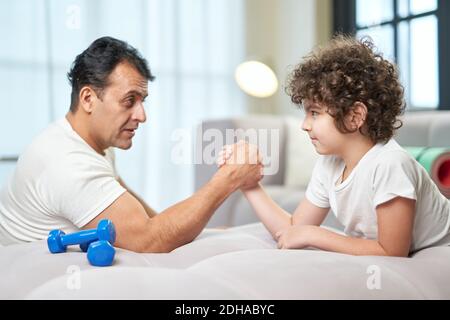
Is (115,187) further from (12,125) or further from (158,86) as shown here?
(158,86)

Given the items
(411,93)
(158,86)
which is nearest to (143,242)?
(158,86)

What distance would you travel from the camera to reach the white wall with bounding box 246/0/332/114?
9.35ft

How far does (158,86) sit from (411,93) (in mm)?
1181

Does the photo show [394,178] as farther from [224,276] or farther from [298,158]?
[298,158]

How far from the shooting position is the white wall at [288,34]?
285 cm

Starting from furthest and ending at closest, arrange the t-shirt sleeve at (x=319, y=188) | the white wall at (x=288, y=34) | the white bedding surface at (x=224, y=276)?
the white wall at (x=288, y=34)
the t-shirt sleeve at (x=319, y=188)
the white bedding surface at (x=224, y=276)

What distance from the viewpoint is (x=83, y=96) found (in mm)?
746

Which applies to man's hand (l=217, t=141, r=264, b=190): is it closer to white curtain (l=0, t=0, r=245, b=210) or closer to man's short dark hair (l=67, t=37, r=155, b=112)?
white curtain (l=0, t=0, r=245, b=210)

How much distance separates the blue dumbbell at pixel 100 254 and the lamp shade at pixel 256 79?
6.06ft

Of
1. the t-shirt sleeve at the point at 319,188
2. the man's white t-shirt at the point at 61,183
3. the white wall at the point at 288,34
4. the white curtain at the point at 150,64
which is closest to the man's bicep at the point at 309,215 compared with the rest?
the t-shirt sleeve at the point at 319,188

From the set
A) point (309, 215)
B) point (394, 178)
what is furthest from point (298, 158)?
point (394, 178)

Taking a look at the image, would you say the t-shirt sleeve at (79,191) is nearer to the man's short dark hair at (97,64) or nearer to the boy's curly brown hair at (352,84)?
the man's short dark hair at (97,64)

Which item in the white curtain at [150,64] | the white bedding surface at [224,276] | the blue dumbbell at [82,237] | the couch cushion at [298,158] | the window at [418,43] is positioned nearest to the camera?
the white bedding surface at [224,276]

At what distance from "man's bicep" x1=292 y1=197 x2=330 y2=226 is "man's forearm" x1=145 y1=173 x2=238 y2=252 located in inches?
8.3
